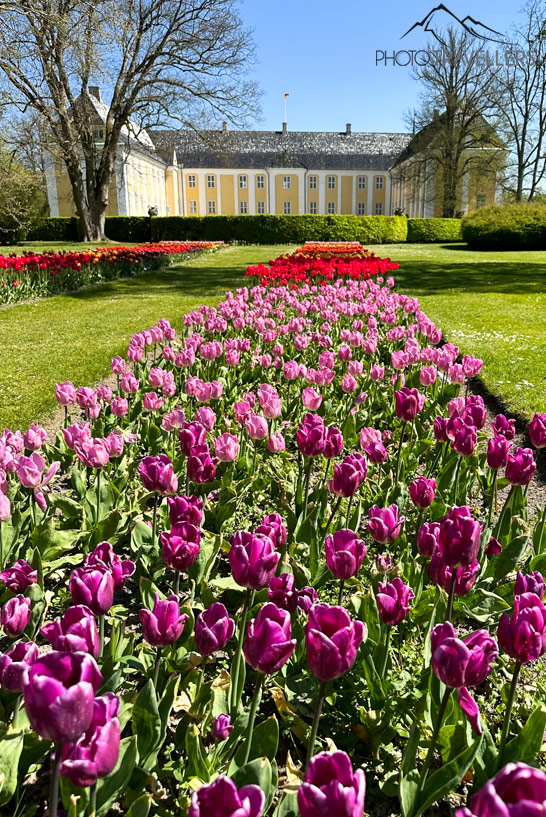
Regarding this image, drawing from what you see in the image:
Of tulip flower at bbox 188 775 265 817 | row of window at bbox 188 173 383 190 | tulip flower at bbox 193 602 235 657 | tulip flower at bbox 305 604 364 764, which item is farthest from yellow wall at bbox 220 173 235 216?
tulip flower at bbox 188 775 265 817

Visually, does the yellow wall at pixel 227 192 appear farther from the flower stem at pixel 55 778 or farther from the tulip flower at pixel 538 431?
the flower stem at pixel 55 778

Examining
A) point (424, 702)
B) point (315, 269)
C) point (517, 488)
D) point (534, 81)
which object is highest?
point (534, 81)

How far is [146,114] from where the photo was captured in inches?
1166

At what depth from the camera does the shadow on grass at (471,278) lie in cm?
1355

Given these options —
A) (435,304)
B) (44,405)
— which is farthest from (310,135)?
(44,405)

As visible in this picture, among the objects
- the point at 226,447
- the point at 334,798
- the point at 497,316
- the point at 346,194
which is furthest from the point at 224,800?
the point at 346,194

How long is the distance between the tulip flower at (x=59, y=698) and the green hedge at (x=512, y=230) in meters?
32.8

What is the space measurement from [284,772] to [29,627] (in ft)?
2.93

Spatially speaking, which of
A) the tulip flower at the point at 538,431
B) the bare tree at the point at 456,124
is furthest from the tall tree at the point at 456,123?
the tulip flower at the point at 538,431

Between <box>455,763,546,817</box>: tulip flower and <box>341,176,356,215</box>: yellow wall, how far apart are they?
242ft

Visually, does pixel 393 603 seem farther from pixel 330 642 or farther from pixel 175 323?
pixel 175 323

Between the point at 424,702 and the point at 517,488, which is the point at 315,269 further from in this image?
the point at 424,702

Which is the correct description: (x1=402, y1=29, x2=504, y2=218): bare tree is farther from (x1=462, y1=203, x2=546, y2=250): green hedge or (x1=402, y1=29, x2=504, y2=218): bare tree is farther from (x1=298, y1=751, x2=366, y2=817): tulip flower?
(x1=298, y1=751, x2=366, y2=817): tulip flower

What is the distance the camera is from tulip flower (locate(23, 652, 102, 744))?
919 millimetres
